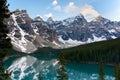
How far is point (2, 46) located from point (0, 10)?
255 cm

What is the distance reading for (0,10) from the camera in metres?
20.4

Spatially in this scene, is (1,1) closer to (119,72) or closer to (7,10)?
(7,10)

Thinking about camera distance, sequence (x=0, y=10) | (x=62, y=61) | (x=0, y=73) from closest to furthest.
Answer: (x=0, y=10)
(x=0, y=73)
(x=62, y=61)

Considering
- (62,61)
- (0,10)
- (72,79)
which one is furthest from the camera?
(72,79)

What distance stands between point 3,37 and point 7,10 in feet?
6.35

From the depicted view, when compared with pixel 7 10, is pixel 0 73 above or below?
below

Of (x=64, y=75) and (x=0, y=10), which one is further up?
(x=0, y=10)

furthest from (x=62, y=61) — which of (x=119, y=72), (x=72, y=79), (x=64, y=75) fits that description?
(x=72, y=79)

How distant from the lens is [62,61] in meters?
33.8

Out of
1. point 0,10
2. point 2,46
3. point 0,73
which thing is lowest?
point 0,73

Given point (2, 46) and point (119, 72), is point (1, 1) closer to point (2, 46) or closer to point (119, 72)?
point (2, 46)

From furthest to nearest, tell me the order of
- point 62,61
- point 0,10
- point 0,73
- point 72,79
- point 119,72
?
1. point 72,79
2. point 119,72
3. point 62,61
4. point 0,73
5. point 0,10

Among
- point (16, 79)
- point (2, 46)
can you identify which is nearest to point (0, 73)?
point (2, 46)

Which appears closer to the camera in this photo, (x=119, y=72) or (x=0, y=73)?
(x=0, y=73)
